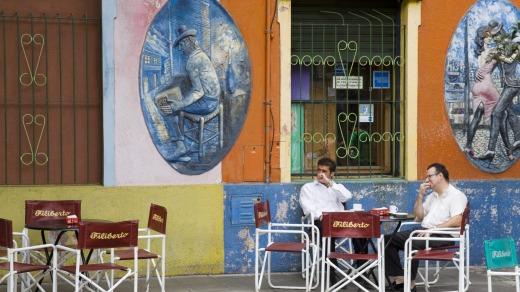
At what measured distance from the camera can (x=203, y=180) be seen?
1134cm

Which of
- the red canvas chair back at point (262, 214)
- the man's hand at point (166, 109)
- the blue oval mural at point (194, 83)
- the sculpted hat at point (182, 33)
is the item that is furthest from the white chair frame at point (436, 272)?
the sculpted hat at point (182, 33)

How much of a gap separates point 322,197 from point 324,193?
0.18 feet

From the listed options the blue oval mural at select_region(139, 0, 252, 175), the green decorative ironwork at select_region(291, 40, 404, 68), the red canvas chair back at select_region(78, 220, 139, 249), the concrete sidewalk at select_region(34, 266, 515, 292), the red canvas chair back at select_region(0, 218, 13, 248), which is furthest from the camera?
the green decorative ironwork at select_region(291, 40, 404, 68)

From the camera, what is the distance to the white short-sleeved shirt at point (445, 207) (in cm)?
1030

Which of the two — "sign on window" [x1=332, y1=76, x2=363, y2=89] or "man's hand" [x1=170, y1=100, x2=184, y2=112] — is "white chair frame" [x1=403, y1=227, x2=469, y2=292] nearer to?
"sign on window" [x1=332, y1=76, x2=363, y2=89]

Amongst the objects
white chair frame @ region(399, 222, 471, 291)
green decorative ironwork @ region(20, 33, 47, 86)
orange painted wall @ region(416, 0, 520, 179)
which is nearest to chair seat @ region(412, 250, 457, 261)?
white chair frame @ region(399, 222, 471, 291)

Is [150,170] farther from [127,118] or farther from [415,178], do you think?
[415,178]

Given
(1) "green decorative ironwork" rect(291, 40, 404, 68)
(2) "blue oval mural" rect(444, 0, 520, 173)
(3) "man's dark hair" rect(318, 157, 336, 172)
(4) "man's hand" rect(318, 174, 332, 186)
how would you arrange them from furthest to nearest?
1. (2) "blue oval mural" rect(444, 0, 520, 173)
2. (1) "green decorative ironwork" rect(291, 40, 404, 68)
3. (3) "man's dark hair" rect(318, 157, 336, 172)
4. (4) "man's hand" rect(318, 174, 332, 186)

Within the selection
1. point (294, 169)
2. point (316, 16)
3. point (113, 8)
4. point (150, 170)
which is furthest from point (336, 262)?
point (113, 8)

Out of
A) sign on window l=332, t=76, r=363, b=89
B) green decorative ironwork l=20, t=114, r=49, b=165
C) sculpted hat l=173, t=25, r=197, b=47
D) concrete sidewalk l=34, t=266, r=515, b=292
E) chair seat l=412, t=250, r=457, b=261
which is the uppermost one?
sculpted hat l=173, t=25, r=197, b=47

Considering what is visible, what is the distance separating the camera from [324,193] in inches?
434

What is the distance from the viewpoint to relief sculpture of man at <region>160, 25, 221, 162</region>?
36.7 feet

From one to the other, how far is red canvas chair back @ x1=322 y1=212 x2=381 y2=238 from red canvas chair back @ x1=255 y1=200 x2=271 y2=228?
97cm

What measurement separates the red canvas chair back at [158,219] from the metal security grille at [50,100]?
1.44 meters
